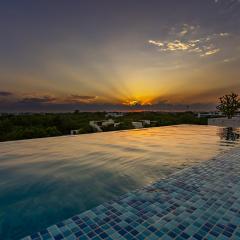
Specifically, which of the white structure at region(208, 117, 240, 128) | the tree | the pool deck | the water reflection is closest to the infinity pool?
the pool deck

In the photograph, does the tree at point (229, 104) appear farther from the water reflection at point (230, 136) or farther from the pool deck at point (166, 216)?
the pool deck at point (166, 216)

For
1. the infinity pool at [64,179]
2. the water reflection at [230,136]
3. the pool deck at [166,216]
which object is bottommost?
the water reflection at [230,136]

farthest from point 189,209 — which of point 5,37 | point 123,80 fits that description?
point 123,80

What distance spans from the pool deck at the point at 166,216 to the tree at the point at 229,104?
1830cm

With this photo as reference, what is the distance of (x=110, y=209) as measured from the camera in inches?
75.2

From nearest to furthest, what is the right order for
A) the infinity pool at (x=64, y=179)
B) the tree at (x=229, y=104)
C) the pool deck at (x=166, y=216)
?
the pool deck at (x=166, y=216), the infinity pool at (x=64, y=179), the tree at (x=229, y=104)

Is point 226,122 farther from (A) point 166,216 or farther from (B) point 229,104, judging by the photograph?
(A) point 166,216

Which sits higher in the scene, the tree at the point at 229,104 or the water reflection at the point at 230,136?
the tree at the point at 229,104

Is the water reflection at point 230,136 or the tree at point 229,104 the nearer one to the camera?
the water reflection at point 230,136

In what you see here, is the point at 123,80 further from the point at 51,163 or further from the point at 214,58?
the point at 51,163

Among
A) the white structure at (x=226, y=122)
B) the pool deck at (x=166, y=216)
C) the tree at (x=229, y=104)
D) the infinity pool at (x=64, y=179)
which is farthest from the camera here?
Answer: the tree at (x=229, y=104)

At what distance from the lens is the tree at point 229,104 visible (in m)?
18.2

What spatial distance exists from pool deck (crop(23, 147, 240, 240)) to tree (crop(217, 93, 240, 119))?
1830 cm

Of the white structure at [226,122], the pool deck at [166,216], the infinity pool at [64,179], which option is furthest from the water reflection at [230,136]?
the pool deck at [166,216]
